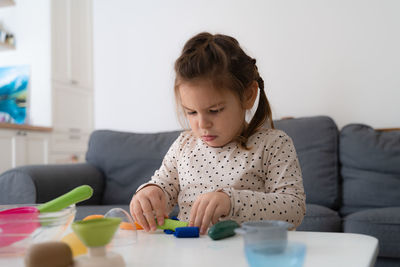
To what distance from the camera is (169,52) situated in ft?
9.04

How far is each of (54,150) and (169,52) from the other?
191 centimetres

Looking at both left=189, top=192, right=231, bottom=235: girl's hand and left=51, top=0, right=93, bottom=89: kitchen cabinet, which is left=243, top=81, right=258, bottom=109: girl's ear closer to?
left=189, top=192, right=231, bottom=235: girl's hand

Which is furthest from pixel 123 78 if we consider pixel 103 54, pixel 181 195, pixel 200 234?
pixel 200 234

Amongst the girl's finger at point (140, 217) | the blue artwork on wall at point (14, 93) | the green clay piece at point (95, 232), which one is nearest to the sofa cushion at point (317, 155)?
the girl's finger at point (140, 217)

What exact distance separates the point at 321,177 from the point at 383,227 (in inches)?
Result: 17.8

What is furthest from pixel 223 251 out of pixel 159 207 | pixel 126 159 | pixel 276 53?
pixel 276 53

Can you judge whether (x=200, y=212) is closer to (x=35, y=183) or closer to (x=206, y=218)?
(x=206, y=218)

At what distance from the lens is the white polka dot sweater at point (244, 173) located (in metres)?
0.83

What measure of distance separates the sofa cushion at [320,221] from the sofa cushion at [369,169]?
0.26 metres

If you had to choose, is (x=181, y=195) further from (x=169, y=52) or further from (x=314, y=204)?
(x=169, y=52)

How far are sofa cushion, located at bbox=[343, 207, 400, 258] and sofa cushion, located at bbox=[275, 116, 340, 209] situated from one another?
1.00 ft

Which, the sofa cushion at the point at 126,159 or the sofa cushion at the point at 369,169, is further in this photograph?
the sofa cushion at the point at 126,159

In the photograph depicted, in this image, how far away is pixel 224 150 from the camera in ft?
3.40

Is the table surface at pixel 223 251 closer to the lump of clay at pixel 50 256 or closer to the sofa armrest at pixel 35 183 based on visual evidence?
the lump of clay at pixel 50 256
